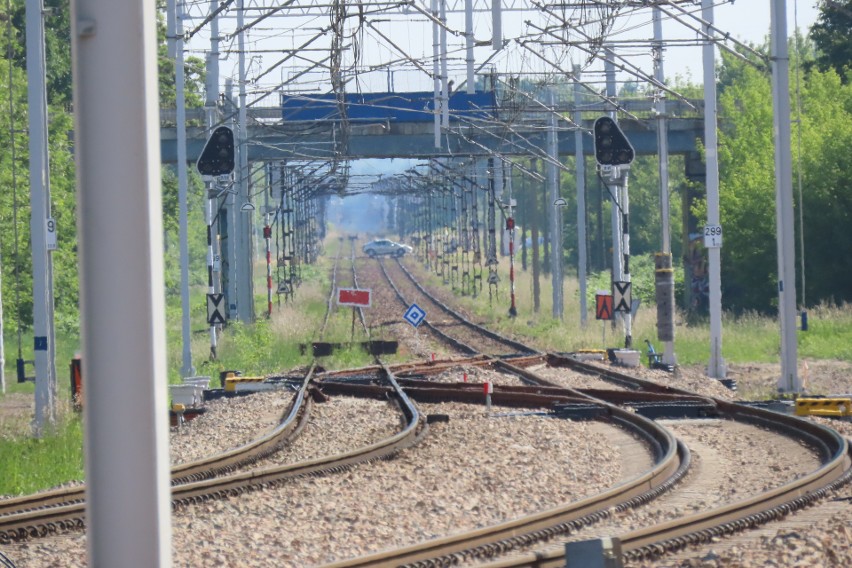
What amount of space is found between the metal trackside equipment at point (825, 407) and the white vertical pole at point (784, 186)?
4.85m

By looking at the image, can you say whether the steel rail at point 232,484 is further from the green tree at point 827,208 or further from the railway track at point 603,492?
the green tree at point 827,208

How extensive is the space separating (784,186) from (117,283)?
17.0 meters

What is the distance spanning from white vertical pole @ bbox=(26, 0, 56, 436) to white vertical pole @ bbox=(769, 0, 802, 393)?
10.6 m

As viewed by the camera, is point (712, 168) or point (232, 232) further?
point (232, 232)

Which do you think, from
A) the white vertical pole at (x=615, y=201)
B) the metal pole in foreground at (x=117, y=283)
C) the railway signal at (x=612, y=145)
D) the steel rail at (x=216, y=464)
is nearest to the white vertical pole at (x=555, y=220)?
the white vertical pole at (x=615, y=201)

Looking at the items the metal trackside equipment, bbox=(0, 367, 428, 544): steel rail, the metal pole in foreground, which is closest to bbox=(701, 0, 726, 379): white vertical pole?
the metal trackside equipment

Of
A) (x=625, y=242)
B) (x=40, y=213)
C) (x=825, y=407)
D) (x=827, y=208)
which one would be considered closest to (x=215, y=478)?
(x=40, y=213)

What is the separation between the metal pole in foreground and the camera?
428cm

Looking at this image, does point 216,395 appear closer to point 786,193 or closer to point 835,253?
point 786,193

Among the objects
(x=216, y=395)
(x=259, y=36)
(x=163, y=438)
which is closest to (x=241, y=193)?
(x=259, y=36)

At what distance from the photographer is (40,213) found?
55.2 ft

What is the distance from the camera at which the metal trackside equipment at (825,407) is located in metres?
14.8

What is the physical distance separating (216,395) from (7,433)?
408 cm

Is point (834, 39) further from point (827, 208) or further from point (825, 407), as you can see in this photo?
point (825, 407)
